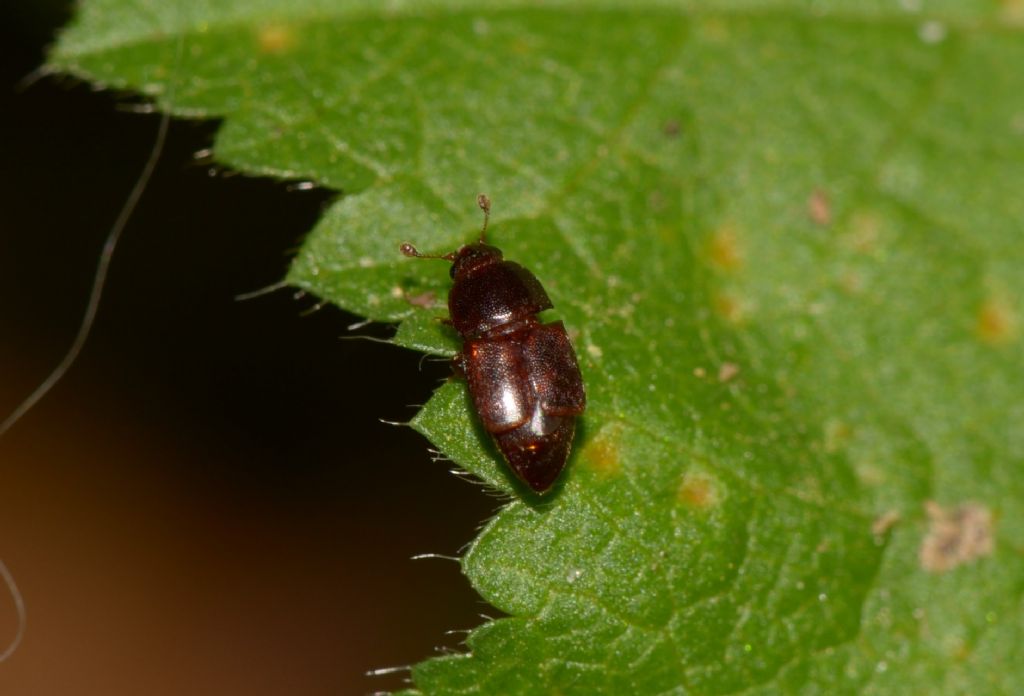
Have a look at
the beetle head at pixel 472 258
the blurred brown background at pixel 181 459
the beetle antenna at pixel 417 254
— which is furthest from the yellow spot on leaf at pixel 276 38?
the beetle head at pixel 472 258

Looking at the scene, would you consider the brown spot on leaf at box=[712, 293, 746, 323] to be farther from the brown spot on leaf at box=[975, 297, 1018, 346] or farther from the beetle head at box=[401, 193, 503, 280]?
the brown spot on leaf at box=[975, 297, 1018, 346]

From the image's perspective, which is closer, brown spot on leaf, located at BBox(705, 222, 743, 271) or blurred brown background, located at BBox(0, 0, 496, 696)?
brown spot on leaf, located at BBox(705, 222, 743, 271)

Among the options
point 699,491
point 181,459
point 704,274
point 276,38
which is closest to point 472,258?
point 704,274

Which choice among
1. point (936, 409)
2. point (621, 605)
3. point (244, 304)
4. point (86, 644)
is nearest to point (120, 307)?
point (244, 304)

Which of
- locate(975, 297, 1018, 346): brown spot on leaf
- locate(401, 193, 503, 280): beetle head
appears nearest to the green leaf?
locate(975, 297, 1018, 346): brown spot on leaf

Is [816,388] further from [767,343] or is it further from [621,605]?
[621,605]
